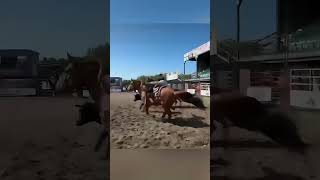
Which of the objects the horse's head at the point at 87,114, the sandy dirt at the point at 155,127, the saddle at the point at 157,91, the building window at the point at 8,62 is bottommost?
the sandy dirt at the point at 155,127

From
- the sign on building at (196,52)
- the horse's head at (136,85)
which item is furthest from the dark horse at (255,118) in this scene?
the horse's head at (136,85)

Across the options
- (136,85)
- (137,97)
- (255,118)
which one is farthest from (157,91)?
(255,118)

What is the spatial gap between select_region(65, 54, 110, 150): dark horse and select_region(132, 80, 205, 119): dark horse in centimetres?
435

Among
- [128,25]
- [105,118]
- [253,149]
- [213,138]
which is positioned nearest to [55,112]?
[105,118]

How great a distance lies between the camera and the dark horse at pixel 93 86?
2701 millimetres

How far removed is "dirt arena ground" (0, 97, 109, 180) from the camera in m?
2.62

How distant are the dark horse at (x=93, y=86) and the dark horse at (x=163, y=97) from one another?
4.35m

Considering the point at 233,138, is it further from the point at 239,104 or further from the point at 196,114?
the point at 196,114

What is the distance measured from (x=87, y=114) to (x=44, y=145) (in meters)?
0.30

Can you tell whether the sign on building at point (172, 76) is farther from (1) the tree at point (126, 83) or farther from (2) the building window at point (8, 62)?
(2) the building window at point (8, 62)

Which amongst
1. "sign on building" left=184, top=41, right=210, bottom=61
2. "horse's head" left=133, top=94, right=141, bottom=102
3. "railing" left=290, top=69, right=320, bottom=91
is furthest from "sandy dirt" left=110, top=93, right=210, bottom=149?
"railing" left=290, top=69, right=320, bottom=91

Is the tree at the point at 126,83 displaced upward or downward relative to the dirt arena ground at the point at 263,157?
upward

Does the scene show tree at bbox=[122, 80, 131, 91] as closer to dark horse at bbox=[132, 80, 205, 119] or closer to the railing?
dark horse at bbox=[132, 80, 205, 119]

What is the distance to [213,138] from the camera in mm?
2980
